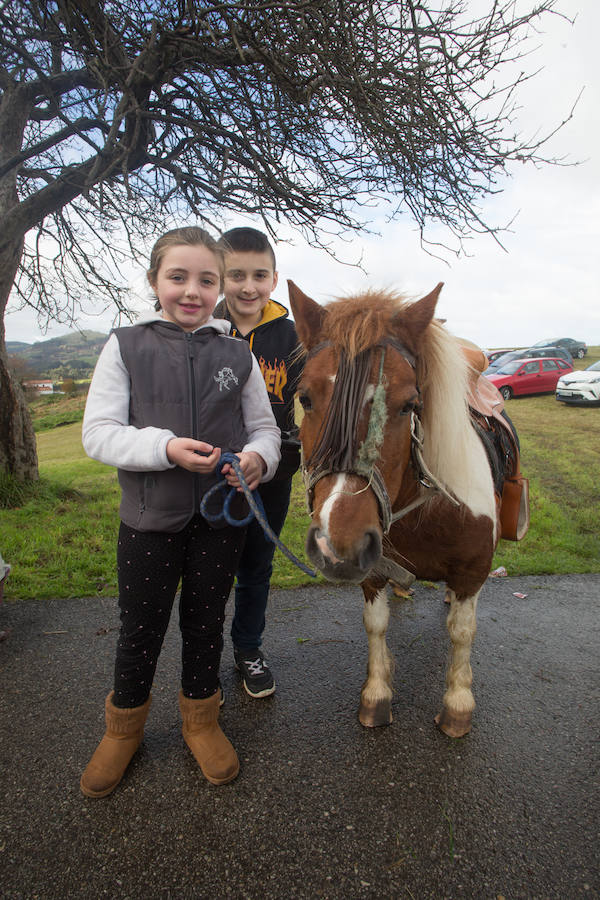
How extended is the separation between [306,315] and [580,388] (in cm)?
1749

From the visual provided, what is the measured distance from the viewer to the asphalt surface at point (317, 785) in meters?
1.61

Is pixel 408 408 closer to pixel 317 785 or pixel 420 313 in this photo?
pixel 420 313

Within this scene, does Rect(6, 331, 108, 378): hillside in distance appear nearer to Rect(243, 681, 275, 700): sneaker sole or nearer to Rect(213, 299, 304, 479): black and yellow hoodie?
Rect(213, 299, 304, 479): black and yellow hoodie

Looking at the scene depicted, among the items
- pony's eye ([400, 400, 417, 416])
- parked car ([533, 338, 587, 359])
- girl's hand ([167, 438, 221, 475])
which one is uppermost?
parked car ([533, 338, 587, 359])

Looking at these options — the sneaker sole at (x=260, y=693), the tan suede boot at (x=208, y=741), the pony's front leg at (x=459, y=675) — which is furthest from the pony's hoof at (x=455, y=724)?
the tan suede boot at (x=208, y=741)

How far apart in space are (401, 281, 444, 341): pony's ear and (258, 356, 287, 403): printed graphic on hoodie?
831mm

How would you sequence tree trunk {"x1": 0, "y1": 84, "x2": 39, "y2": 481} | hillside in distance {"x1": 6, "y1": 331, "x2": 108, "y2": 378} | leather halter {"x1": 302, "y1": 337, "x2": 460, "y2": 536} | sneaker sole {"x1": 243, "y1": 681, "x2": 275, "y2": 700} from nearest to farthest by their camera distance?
1. leather halter {"x1": 302, "y1": 337, "x2": 460, "y2": 536}
2. sneaker sole {"x1": 243, "y1": 681, "x2": 275, "y2": 700}
3. tree trunk {"x1": 0, "y1": 84, "x2": 39, "y2": 481}
4. hillside in distance {"x1": 6, "y1": 331, "x2": 108, "y2": 378}

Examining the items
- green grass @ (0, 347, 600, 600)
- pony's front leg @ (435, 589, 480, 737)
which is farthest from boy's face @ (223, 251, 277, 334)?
green grass @ (0, 347, 600, 600)

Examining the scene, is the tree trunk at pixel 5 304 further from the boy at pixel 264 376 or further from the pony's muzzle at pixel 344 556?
the pony's muzzle at pixel 344 556

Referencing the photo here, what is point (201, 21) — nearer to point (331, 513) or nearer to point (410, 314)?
point (410, 314)

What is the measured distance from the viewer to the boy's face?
2.26m

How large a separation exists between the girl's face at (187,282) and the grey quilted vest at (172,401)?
7 cm

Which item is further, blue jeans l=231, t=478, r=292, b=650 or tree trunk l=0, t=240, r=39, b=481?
tree trunk l=0, t=240, r=39, b=481

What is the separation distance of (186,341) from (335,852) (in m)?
2.07
